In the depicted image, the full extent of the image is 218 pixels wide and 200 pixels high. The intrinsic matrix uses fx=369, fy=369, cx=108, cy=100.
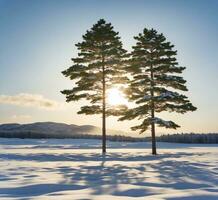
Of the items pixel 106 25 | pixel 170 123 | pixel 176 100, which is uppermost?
pixel 106 25

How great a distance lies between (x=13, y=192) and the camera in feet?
34.1

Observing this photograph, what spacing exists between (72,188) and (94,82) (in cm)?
2590

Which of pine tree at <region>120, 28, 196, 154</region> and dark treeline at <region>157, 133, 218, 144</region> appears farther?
dark treeline at <region>157, 133, 218, 144</region>

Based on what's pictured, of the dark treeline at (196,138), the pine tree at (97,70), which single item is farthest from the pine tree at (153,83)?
the dark treeline at (196,138)

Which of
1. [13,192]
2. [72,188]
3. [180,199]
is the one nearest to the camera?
[180,199]

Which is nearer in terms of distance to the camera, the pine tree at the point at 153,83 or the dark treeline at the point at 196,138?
the pine tree at the point at 153,83

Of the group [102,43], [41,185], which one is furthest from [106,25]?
[41,185]

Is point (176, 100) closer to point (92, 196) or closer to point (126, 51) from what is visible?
point (126, 51)

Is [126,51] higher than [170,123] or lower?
higher

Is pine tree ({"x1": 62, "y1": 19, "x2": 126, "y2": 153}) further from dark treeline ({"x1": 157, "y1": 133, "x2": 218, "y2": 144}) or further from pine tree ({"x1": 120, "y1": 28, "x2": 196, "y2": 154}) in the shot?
dark treeline ({"x1": 157, "y1": 133, "x2": 218, "y2": 144})

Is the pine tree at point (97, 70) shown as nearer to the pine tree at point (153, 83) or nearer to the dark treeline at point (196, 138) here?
the pine tree at point (153, 83)

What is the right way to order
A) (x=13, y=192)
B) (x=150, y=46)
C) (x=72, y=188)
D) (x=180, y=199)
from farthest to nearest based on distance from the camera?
(x=150, y=46) < (x=72, y=188) < (x=13, y=192) < (x=180, y=199)

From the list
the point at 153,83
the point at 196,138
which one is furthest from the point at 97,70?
the point at 196,138

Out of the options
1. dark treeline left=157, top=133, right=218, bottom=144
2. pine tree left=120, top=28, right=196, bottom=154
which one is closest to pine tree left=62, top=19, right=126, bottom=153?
pine tree left=120, top=28, right=196, bottom=154
